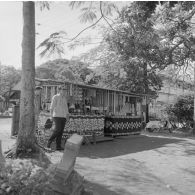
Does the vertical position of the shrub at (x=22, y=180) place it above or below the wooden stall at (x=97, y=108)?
below

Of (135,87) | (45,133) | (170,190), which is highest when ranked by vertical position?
(135,87)

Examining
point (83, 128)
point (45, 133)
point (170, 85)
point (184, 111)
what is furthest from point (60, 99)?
point (170, 85)

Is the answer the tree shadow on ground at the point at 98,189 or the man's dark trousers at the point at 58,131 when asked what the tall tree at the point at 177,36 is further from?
the tree shadow on ground at the point at 98,189

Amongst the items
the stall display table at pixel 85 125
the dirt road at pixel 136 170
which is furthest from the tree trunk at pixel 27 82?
the stall display table at pixel 85 125

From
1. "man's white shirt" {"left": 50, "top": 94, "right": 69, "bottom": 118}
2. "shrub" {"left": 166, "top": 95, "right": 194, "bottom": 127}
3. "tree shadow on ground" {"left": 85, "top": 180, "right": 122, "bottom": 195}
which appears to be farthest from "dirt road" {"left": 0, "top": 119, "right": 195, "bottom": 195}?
"shrub" {"left": 166, "top": 95, "right": 194, "bottom": 127}

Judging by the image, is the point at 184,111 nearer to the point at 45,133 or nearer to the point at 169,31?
the point at 169,31

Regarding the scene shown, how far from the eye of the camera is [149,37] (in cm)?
962

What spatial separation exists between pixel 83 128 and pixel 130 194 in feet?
22.3

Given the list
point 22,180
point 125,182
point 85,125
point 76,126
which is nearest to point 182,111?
point 85,125

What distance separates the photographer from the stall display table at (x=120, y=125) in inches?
581

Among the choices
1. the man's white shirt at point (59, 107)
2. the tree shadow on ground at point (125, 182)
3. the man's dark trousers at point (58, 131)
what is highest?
the man's white shirt at point (59, 107)

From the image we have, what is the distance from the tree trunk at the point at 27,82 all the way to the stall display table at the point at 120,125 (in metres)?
6.93

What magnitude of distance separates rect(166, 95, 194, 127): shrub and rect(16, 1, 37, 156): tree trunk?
16.7 m

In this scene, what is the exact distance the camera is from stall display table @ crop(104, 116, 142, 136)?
581 inches
